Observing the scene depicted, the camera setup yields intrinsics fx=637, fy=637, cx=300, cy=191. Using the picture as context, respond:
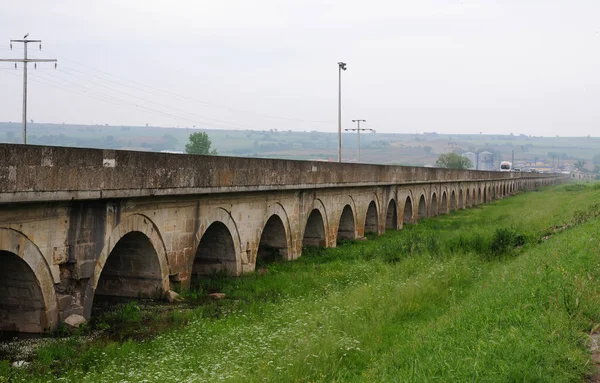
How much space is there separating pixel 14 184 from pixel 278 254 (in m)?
8.28

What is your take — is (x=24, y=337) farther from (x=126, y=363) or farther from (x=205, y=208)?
(x=205, y=208)

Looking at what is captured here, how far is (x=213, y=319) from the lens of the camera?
8812 mm

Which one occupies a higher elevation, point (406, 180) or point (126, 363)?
point (406, 180)

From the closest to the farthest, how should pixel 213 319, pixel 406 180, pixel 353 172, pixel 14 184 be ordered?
pixel 14 184 < pixel 213 319 < pixel 353 172 < pixel 406 180

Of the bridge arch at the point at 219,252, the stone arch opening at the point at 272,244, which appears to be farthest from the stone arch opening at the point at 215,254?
the stone arch opening at the point at 272,244

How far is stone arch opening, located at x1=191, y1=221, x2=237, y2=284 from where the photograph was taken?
12.0 meters

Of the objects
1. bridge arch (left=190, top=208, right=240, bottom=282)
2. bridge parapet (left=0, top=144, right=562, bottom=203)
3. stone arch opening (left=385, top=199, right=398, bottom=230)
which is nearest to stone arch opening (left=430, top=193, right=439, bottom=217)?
Answer: stone arch opening (left=385, top=199, right=398, bottom=230)

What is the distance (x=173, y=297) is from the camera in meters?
9.84

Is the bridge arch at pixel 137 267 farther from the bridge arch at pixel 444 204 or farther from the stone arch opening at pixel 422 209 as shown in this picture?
the bridge arch at pixel 444 204

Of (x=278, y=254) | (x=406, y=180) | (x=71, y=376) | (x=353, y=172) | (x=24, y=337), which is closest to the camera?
(x=71, y=376)

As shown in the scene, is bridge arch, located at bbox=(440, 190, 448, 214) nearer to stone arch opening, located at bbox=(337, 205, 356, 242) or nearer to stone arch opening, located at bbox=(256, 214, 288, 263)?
stone arch opening, located at bbox=(337, 205, 356, 242)

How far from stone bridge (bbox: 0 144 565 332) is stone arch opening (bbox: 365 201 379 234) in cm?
480

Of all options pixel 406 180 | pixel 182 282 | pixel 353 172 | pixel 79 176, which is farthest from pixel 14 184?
pixel 406 180

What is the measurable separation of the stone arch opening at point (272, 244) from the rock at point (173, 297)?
4393 mm
